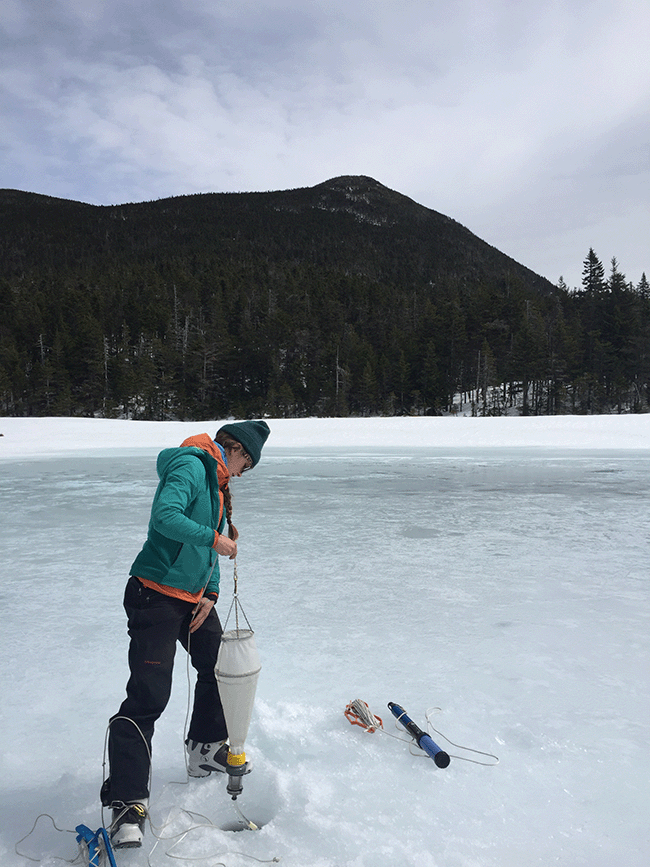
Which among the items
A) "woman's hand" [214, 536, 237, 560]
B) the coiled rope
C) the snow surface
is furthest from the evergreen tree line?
"woman's hand" [214, 536, 237, 560]

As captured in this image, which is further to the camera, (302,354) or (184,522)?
(302,354)

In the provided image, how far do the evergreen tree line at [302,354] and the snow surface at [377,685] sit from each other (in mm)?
41845

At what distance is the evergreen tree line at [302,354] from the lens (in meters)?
49.3

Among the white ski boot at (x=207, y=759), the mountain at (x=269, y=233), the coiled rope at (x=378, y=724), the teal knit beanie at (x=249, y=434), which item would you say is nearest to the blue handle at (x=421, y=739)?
the coiled rope at (x=378, y=724)

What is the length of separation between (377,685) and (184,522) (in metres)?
1.70

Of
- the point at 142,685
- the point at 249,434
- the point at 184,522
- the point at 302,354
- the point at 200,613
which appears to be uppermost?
the point at 302,354

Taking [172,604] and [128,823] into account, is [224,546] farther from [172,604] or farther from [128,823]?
[128,823]

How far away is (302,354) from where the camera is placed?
5488 cm

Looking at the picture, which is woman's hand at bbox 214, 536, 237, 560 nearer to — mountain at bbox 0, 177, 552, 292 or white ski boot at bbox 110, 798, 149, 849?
white ski boot at bbox 110, 798, 149, 849

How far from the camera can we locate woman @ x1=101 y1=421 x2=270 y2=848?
6.89 feet

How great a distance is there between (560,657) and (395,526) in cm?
389

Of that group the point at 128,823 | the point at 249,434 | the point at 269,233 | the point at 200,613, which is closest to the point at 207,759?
the point at 128,823

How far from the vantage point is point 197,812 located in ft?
7.24

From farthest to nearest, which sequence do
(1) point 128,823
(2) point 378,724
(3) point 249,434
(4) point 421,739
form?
(2) point 378,724
(4) point 421,739
(3) point 249,434
(1) point 128,823
